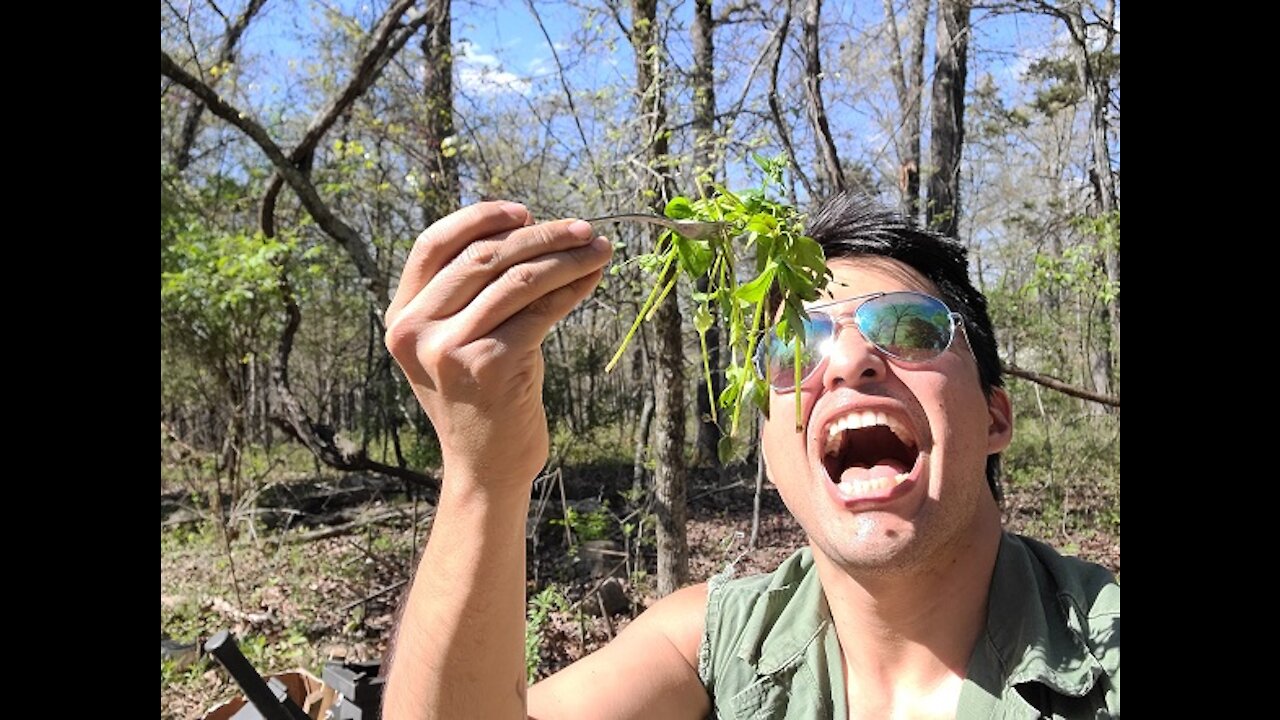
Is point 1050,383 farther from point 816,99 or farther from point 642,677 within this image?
point 642,677

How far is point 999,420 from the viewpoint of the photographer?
85.7 inches

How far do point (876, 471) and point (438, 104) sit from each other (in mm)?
7241

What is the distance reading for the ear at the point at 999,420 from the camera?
2139 mm

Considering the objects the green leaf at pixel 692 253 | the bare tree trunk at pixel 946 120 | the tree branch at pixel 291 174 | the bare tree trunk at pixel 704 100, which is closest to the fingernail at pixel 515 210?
the green leaf at pixel 692 253

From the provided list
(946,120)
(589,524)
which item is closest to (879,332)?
(589,524)

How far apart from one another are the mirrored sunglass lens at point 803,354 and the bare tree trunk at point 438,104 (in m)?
5.99

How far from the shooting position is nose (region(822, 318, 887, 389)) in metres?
1.93

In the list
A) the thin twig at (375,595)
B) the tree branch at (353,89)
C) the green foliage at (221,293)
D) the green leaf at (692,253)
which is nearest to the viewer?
the green leaf at (692,253)

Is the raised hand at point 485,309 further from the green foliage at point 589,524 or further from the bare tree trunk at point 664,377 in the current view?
the green foliage at point 589,524

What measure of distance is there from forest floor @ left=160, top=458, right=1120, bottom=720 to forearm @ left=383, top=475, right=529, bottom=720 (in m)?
3.66
